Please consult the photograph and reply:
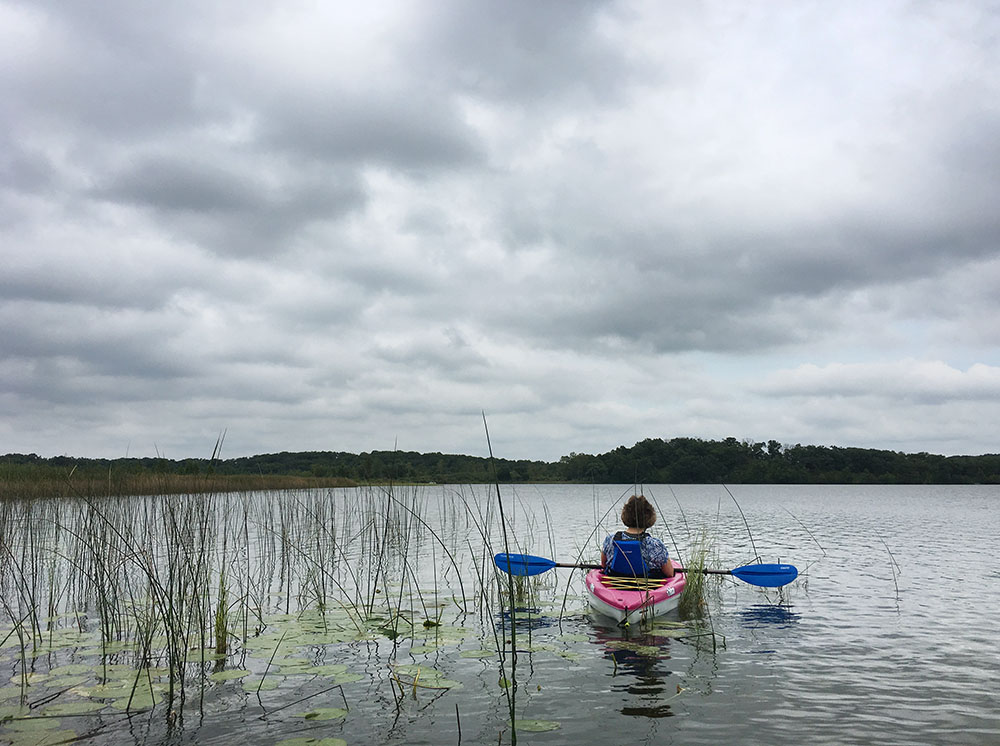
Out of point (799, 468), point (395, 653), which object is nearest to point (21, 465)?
point (395, 653)

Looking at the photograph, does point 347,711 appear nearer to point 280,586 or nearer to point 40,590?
point 280,586

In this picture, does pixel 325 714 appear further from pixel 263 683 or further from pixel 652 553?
pixel 652 553

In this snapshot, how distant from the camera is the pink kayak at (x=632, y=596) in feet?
25.8

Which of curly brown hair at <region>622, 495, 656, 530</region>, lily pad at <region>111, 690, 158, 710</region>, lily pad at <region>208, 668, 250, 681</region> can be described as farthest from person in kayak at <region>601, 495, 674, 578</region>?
lily pad at <region>111, 690, 158, 710</region>

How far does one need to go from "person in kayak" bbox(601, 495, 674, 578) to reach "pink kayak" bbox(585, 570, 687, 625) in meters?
0.13

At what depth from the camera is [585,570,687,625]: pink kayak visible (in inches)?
310

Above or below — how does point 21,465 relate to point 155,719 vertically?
above

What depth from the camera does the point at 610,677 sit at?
5.94 meters

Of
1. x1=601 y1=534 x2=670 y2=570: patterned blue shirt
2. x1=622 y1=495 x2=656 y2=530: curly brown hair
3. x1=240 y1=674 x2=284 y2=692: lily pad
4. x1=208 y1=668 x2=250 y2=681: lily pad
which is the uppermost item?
x1=622 y1=495 x2=656 y2=530: curly brown hair

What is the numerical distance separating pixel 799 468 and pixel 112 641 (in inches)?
3664

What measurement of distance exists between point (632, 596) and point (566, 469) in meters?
3.68

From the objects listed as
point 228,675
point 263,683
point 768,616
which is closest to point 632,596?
point 768,616

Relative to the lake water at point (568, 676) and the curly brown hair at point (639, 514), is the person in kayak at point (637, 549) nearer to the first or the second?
the curly brown hair at point (639, 514)

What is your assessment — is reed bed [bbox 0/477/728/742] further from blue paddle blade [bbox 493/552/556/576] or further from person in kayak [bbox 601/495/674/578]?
person in kayak [bbox 601/495/674/578]
